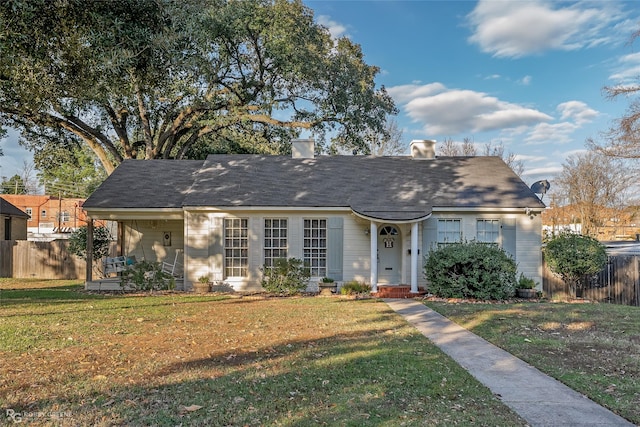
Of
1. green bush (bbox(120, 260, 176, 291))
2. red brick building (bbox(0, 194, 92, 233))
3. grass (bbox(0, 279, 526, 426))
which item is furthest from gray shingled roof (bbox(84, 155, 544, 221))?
red brick building (bbox(0, 194, 92, 233))

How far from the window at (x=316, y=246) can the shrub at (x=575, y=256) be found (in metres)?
7.07

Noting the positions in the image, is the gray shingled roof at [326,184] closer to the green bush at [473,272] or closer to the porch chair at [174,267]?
the green bush at [473,272]

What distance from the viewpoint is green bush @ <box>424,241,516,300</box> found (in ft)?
39.5

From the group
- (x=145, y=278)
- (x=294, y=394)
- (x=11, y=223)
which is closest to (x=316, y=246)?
(x=145, y=278)

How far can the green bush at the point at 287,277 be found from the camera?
43.3 feet

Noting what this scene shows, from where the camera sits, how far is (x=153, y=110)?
2283 centimetres

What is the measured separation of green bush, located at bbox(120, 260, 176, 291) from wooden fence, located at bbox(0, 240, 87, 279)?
7175mm

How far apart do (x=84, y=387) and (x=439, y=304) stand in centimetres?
879

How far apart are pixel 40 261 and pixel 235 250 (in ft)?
35.8

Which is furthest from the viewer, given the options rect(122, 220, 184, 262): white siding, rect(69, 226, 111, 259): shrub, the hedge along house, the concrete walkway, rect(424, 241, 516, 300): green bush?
rect(69, 226, 111, 259): shrub

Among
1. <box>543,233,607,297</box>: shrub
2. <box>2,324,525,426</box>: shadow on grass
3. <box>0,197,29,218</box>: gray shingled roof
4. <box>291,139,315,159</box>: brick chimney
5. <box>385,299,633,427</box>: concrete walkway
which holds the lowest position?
<box>385,299,633,427</box>: concrete walkway

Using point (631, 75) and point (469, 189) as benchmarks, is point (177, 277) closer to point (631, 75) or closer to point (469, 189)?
point (469, 189)

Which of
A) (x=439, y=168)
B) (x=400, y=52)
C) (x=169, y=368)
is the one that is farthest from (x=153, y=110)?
(x=169, y=368)

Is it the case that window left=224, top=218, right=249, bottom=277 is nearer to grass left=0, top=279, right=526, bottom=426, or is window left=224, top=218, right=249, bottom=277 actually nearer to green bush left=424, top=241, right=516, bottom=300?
grass left=0, top=279, right=526, bottom=426
